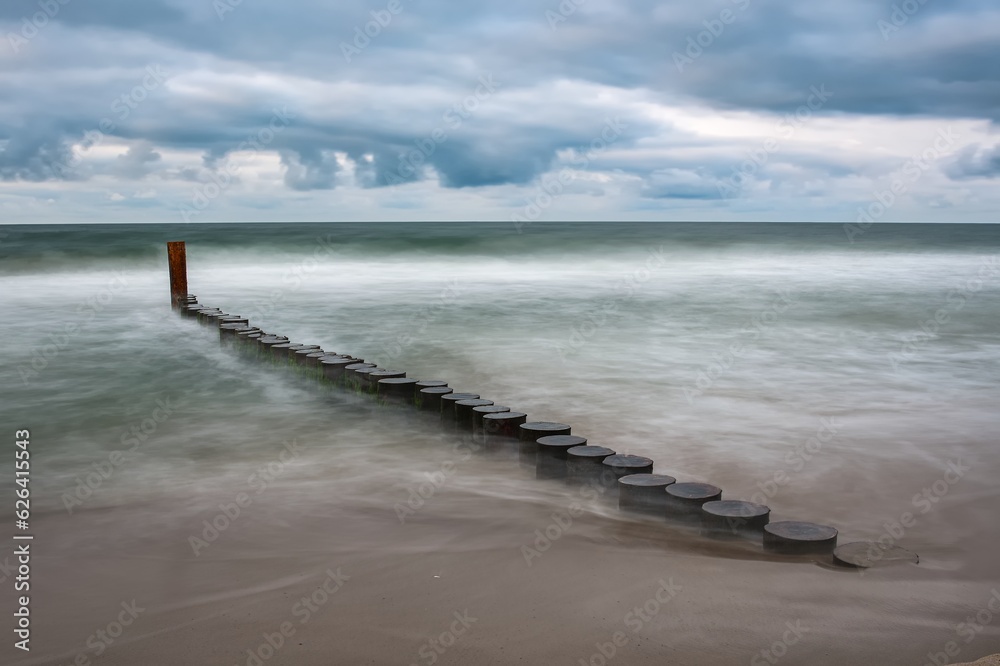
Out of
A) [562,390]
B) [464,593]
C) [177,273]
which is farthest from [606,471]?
[177,273]

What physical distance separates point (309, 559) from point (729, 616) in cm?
196

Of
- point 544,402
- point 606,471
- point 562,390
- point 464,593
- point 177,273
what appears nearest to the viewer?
point 464,593

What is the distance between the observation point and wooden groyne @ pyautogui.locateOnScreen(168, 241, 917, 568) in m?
3.97

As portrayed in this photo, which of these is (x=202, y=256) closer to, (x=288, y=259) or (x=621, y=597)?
(x=288, y=259)

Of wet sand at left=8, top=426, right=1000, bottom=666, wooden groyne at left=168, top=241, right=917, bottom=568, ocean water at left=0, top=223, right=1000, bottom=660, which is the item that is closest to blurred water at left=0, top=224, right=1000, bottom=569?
ocean water at left=0, top=223, right=1000, bottom=660

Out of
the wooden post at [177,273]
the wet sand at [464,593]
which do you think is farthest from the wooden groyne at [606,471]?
the wooden post at [177,273]

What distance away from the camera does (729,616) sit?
3.39m

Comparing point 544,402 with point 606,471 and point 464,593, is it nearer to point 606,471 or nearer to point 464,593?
point 606,471

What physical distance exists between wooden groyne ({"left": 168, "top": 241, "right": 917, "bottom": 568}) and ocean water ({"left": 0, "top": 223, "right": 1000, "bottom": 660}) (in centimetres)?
19

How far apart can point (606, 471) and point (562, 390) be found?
361 cm

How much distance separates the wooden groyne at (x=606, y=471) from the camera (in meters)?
3.97

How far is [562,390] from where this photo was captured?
8.55 m

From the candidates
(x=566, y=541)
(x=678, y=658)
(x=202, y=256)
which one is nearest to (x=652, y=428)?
(x=566, y=541)

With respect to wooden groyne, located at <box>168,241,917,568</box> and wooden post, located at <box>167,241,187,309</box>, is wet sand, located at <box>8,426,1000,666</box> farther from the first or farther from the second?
wooden post, located at <box>167,241,187,309</box>
